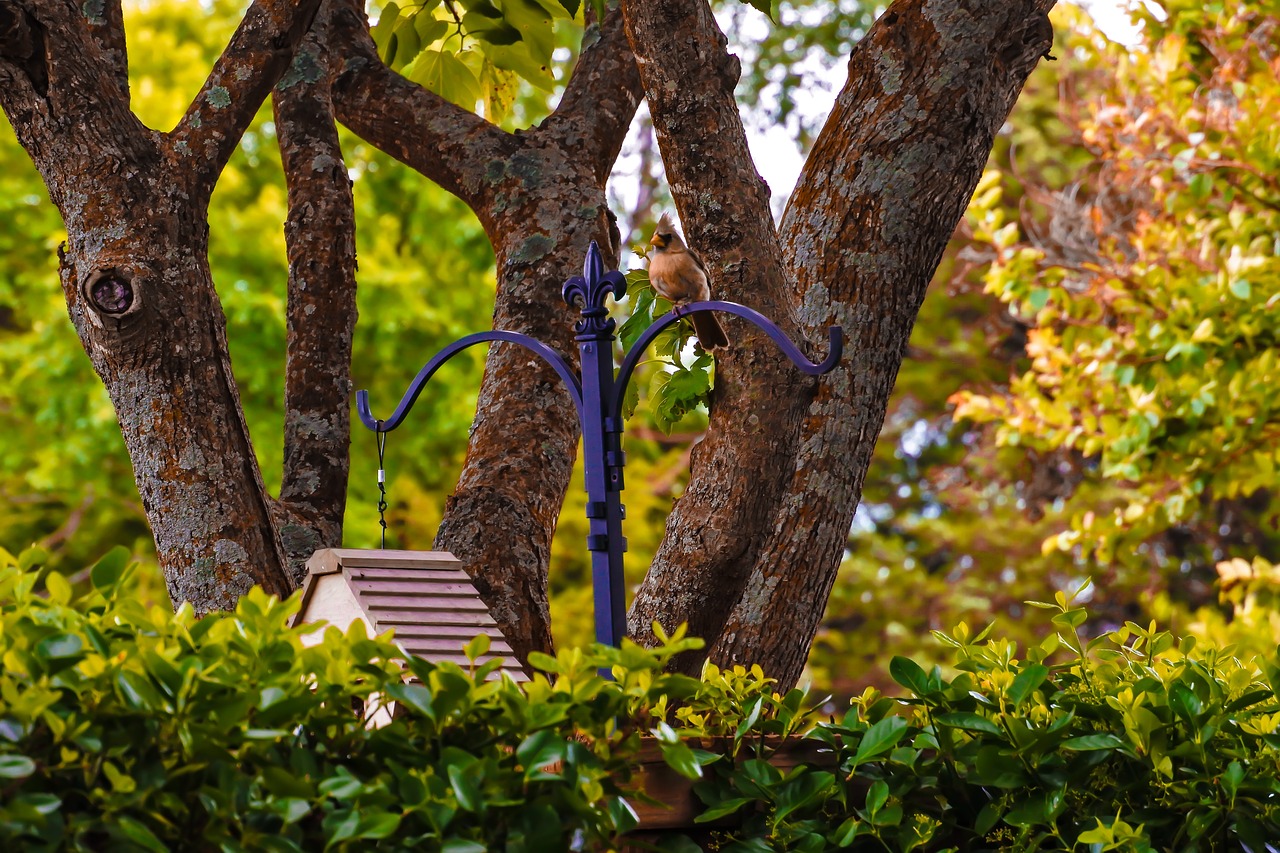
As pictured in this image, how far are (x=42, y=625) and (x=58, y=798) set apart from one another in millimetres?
218

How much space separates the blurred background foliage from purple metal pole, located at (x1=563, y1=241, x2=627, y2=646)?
2.02ft

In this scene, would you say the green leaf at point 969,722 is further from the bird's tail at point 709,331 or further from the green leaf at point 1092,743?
the bird's tail at point 709,331

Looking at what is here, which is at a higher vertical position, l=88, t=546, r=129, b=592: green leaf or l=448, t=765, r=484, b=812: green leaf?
l=88, t=546, r=129, b=592: green leaf

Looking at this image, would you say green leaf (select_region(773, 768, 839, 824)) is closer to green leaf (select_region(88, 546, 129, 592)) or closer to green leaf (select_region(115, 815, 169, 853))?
green leaf (select_region(115, 815, 169, 853))

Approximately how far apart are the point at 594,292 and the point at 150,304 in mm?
946

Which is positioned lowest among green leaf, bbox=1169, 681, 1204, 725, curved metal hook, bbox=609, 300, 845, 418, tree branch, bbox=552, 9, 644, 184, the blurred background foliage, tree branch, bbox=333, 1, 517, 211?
green leaf, bbox=1169, 681, 1204, 725

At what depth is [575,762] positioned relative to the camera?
1.68m

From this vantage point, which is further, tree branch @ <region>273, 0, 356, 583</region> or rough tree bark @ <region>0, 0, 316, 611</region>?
tree branch @ <region>273, 0, 356, 583</region>

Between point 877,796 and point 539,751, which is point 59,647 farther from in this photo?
point 877,796

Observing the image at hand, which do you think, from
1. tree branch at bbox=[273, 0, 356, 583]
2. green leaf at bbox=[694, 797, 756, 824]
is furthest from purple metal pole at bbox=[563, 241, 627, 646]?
tree branch at bbox=[273, 0, 356, 583]

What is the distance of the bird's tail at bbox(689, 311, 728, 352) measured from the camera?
2.51 metres

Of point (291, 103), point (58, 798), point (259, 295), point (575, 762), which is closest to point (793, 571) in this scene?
point (575, 762)

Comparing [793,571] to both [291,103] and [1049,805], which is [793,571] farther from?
[291,103]

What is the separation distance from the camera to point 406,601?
203 centimetres
